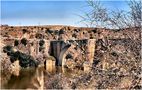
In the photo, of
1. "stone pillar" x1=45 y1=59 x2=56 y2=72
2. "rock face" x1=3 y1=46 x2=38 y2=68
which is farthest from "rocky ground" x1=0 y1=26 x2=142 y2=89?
"rock face" x1=3 y1=46 x2=38 y2=68

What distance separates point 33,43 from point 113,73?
143 feet

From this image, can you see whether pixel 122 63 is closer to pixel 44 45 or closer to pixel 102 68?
pixel 102 68

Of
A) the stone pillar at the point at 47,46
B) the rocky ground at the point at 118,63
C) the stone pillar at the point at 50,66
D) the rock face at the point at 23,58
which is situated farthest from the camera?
the stone pillar at the point at 47,46

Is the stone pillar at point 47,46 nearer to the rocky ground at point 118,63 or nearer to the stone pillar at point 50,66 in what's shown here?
the stone pillar at point 50,66

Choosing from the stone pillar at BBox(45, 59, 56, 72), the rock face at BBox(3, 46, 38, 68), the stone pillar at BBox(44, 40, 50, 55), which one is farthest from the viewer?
the stone pillar at BBox(44, 40, 50, 55)

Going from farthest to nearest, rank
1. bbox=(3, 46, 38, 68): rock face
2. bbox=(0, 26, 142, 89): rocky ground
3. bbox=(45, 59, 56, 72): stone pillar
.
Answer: bbox=(3, 46, 38, 68): rock face
bbox=(45, 59, 56, 72): stone pillar
bbox=(0, 26, 142, 89): rocky ground

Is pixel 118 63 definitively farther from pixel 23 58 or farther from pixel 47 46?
pixel 47 46

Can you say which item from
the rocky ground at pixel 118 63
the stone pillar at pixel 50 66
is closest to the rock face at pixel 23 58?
the stone pillar at pixel 50 66

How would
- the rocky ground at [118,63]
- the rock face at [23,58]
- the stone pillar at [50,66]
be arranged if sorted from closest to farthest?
the rocky ground at [118,63] → the stone pillar at [50,66] → the rock face at [23,58]

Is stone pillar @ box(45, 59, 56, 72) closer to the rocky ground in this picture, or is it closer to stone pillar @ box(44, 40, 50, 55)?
stone pillar @ box(44, 40, 50, 55)

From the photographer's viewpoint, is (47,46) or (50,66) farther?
(47,46)

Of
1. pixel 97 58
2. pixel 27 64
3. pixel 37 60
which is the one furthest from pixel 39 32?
pixel 97 58

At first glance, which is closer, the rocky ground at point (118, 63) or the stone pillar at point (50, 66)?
the rocky ground at point (118, 63)

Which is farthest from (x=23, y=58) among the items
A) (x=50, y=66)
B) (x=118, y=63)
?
(x=118, y=63)
